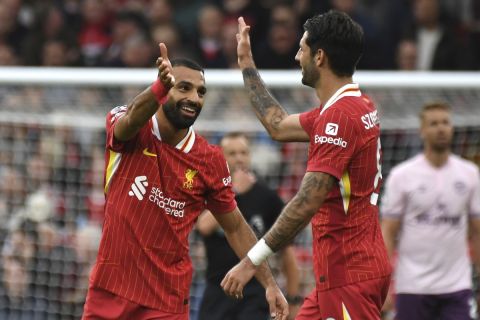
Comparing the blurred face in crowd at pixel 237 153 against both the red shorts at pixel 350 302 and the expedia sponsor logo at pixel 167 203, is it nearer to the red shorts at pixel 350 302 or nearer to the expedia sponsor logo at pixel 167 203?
the expedia sponsor logo at pixel 167 203

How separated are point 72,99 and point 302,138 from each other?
15.4 feet

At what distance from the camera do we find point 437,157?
9.02 m

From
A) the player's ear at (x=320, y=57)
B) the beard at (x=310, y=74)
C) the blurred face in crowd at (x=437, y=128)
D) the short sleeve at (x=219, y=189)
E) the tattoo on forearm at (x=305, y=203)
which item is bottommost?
the tattoo on forearm at (x=305, y=203)

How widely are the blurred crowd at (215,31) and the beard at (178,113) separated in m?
5.42

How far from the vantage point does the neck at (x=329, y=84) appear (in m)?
6.26

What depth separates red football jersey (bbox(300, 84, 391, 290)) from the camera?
604cm

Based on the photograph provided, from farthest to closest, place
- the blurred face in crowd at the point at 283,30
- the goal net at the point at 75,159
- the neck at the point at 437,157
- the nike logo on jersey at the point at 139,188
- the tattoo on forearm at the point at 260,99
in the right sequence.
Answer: the blurred face in crowd at the point at 283,30
the goal net at the point at 75,159
the neck at the point at 437,157
the tattoo on forearm at the point at 260,99
the nike logo on jersey at the point at 139,188

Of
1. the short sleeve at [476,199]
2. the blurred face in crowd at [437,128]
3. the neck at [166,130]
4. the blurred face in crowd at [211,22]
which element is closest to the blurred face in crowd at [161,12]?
the blurred face in crowd at [211,22]

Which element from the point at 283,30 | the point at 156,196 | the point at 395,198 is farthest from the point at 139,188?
the point at 283,30

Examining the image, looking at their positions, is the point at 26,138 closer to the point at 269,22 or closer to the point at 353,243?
the point at 269,22

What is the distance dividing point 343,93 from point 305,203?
0.65 metres

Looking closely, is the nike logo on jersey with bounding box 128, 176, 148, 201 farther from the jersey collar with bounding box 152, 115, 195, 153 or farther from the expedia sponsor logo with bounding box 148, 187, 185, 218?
the jersey collar with bounding box 152, 115, 195, 153

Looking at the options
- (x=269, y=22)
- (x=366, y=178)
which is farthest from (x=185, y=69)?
(x=269, y=22)

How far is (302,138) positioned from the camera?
6.52m
